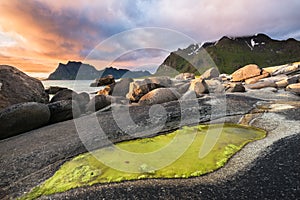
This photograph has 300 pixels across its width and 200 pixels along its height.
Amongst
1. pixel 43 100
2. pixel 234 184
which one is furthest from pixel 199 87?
pixel 234 184

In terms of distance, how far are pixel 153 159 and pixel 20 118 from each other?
25.4 ft

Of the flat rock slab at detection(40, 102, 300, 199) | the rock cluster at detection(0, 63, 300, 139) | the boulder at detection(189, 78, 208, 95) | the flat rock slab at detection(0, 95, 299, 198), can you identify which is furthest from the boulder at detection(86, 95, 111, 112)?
the flat rock slab at detection(40, 102, 300, 199)

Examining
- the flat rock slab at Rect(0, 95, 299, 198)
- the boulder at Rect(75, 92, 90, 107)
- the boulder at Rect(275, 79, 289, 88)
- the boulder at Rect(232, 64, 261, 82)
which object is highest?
the boulder at Rect(232, 64, 261, 82)

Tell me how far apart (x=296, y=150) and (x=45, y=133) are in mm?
10288

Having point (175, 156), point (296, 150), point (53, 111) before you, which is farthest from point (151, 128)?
point (53, 111)

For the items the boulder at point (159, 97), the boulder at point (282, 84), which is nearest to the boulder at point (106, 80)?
the boulder at point (159, 97)

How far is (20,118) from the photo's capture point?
35.4 ft

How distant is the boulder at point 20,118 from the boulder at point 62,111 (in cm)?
100

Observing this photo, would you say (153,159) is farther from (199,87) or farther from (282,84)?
(282,84)

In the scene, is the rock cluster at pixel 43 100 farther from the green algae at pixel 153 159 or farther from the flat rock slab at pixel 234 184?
the flat rock slab at pixel 234 184

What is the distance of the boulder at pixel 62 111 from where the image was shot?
12.9 m

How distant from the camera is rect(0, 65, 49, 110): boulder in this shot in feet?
46.1

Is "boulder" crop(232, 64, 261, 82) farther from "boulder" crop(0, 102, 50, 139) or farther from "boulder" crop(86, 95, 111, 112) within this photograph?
"boulder" crop(0, 102, 50, 139)

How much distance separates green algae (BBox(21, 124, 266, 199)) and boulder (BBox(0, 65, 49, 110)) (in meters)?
9.74
